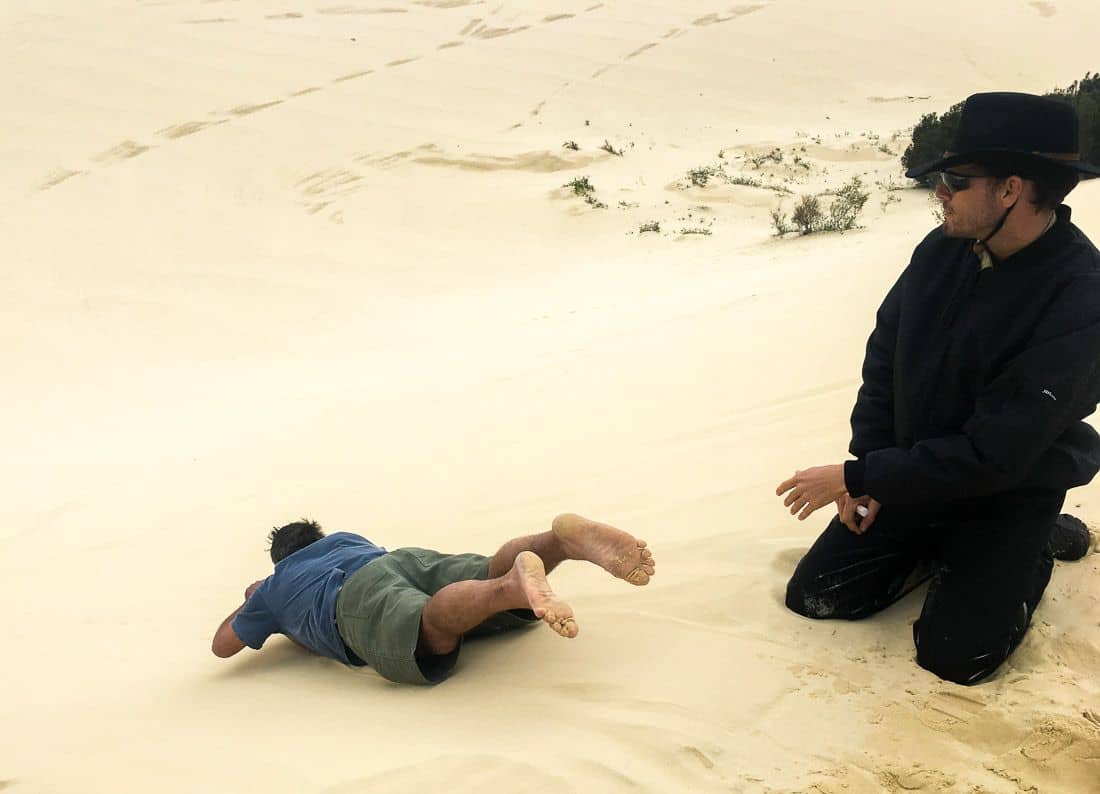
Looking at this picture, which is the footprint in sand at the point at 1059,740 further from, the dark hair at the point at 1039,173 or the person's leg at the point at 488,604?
the dark hair at the point at 1039,173

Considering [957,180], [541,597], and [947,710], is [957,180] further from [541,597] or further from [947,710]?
[541,597]

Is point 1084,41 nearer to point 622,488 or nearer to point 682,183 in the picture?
point 682,183

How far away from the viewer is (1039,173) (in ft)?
8.27

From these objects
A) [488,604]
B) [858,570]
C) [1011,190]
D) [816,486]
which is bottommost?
[858,570]

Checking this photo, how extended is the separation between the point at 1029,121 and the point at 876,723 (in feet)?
5.08

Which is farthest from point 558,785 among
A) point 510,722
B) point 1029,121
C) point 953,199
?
point 1029,121

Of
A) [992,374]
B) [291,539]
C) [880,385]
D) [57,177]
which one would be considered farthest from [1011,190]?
[57,177]

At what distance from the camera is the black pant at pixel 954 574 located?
268 cm

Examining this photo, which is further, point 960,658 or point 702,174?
A: point 702,174

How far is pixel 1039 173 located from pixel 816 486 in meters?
0.98

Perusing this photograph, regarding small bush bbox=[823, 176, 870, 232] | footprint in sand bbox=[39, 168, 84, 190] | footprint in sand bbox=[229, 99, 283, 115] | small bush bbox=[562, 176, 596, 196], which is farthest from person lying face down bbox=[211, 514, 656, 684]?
footprint in sand bbox=[229, 99, 283, 115]

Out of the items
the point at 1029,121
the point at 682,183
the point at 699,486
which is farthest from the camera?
the point at 682,183

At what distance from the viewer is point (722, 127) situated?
17.5m

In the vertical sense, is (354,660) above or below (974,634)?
below
